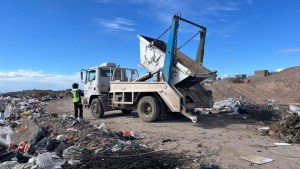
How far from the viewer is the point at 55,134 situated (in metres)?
8.91

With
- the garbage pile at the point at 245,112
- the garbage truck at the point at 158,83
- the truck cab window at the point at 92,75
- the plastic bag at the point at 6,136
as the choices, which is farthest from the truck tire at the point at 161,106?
the plastic bag at the point at 6,136

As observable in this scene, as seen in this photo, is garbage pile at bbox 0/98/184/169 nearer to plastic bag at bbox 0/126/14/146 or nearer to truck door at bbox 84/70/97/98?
plastic bag at bbox 0/126/14/146

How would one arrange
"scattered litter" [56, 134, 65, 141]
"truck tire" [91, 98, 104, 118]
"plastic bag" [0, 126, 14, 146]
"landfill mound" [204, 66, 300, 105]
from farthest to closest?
"landfill mound" [204, 66, 300, 105]
"truck tire" [91, 98, 104, 118]
"plastic bag" [0, 126, 14, 146]
"scattered litter" [56, 134, 65, 141]

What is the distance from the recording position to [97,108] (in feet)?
46.5

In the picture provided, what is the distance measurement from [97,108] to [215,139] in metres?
6.31

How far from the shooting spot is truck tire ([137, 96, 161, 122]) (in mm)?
11773

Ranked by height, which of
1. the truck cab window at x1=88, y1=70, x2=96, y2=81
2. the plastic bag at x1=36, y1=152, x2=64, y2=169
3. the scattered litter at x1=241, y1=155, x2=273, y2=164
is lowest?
the scattered litter at x1=241, y1=155, x2=273, y2=164

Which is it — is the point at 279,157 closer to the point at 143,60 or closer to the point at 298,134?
the point at 298,134

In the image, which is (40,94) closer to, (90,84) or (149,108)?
(90,84)

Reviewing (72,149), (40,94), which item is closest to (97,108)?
(72,149)

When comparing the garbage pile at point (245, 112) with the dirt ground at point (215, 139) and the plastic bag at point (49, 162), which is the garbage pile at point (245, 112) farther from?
the plastic bag at point (49, 162)

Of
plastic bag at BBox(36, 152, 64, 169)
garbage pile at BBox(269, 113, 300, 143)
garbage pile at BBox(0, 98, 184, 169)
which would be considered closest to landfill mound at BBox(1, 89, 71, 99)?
garbage pile at BBox(0, 98, 184, 169)

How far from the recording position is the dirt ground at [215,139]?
696 centimetres

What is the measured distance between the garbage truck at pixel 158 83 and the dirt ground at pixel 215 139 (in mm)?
541
